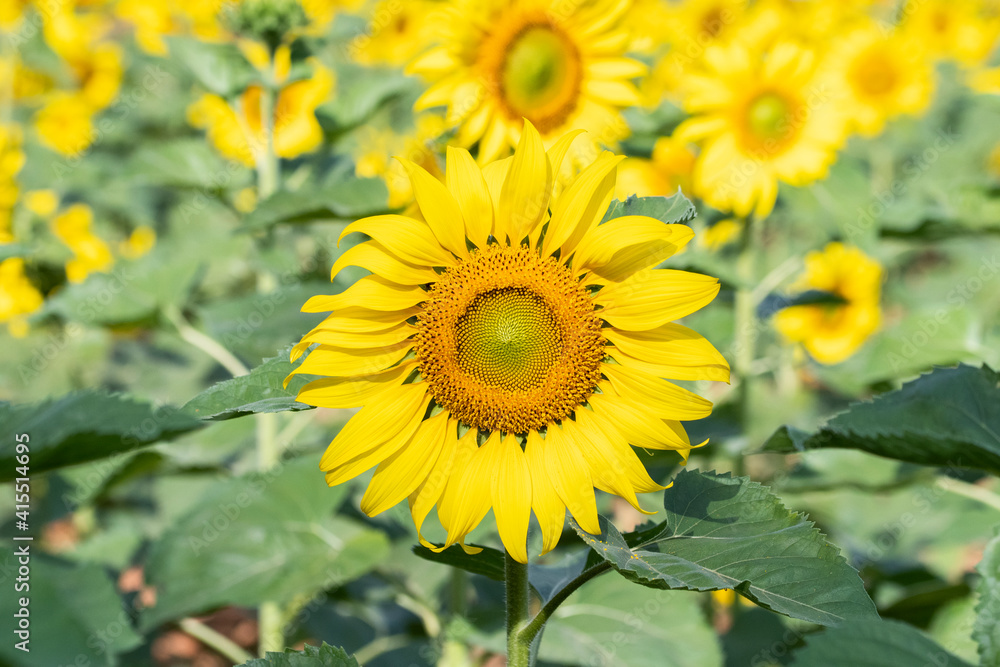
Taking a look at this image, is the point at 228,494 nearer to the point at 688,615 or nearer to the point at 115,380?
the point at 688,615

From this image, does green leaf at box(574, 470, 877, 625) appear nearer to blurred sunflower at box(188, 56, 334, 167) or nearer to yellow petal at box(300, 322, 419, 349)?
yellow petal at box(300, 322, 419, 349)

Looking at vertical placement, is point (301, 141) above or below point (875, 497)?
above

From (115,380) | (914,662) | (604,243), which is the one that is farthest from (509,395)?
(115,380)

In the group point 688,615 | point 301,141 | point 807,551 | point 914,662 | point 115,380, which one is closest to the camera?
point 914,662

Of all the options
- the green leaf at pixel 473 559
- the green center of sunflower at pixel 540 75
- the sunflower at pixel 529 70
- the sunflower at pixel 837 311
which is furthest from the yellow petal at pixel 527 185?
the sunflower at pixel 837 311

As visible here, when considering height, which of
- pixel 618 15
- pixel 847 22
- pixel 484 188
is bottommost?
pixel 484 188

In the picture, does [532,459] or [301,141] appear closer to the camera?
[532,459]

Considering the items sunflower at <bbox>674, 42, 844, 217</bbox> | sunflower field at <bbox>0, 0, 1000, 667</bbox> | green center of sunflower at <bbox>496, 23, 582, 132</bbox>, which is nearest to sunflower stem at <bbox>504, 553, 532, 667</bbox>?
sunflower field at <bbox>0, 0, 1000, 667</bbox>

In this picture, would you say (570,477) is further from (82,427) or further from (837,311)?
(837,311)
